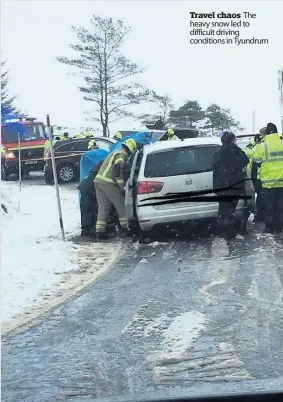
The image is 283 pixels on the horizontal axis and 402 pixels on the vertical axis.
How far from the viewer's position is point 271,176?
144 inches

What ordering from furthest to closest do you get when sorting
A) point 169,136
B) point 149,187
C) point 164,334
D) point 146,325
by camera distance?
1. point 149,187
2. point 169,136
3. point 146,325
4. point 164,334

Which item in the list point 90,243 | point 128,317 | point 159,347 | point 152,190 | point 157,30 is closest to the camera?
point 157,30

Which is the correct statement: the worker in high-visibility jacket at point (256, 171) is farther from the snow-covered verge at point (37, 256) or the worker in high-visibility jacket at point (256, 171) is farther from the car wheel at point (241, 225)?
the snow-covered verge at point (37, 256)

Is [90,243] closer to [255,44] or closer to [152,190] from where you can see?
[152,190]

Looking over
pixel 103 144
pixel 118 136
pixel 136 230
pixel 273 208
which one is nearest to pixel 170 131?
pixel 118 136

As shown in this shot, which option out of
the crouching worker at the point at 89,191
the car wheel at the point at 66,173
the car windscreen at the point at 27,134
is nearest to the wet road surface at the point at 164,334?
the crouching worker at the point at 89,191

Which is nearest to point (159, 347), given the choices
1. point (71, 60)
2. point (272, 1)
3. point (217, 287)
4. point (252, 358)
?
point (252, 358)

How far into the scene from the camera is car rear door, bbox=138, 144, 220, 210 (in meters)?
3.15

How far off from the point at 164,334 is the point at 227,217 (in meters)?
0.64

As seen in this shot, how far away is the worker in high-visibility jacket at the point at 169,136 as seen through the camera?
306 centimetres

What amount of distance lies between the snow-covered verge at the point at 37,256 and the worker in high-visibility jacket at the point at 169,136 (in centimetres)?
52

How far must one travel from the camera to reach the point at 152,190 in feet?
11.7

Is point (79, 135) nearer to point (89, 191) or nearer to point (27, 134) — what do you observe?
point (27, 134)

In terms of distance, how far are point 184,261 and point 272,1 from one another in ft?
5.43
